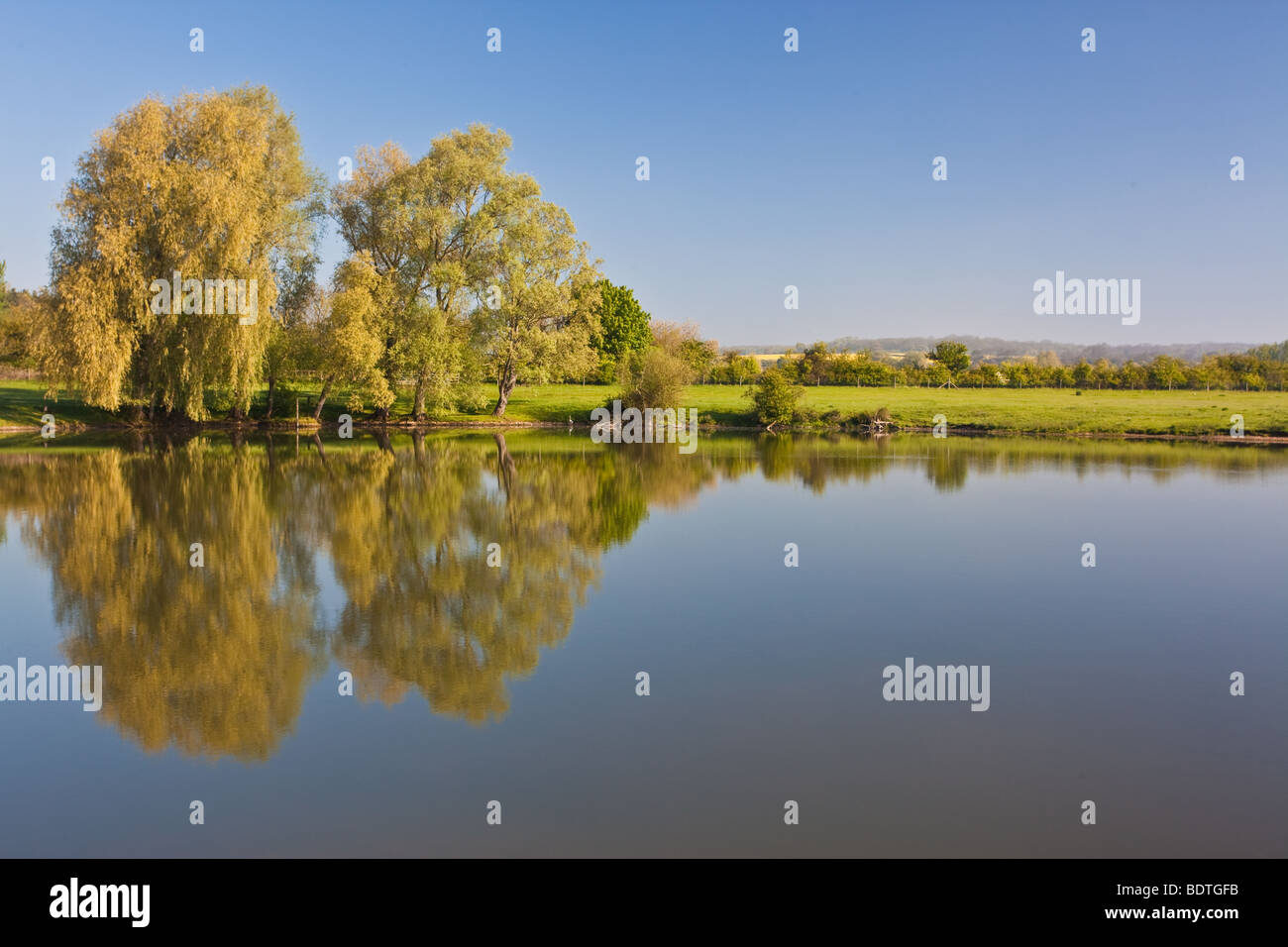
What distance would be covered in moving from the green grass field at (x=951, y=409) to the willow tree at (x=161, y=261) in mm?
7962

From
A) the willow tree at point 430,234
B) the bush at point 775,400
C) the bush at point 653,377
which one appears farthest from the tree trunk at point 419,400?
the bush at point 775,400

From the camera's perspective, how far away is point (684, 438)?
49812 millimetres

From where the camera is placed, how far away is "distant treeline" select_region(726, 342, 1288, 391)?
8406 centimetres

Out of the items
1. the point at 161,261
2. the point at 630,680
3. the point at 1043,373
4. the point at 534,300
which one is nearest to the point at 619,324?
the point at 534,300

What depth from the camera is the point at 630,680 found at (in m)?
10.1

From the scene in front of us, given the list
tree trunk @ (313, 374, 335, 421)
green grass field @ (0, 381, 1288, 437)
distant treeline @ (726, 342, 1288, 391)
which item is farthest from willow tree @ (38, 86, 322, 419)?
distant treeline @ (726, 342, 1288, 391)

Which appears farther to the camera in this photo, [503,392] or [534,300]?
[503,392]

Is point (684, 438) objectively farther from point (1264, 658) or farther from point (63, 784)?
point (63, 784)

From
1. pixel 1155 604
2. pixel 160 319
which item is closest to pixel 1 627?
pixel 1155 604

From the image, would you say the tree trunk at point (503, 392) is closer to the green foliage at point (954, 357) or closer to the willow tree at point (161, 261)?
the willow tree at point (161, 261)

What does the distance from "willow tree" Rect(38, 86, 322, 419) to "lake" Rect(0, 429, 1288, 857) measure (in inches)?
717

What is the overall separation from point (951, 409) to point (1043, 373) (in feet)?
125

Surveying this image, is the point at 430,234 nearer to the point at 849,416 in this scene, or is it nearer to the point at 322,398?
the point at 322,398
